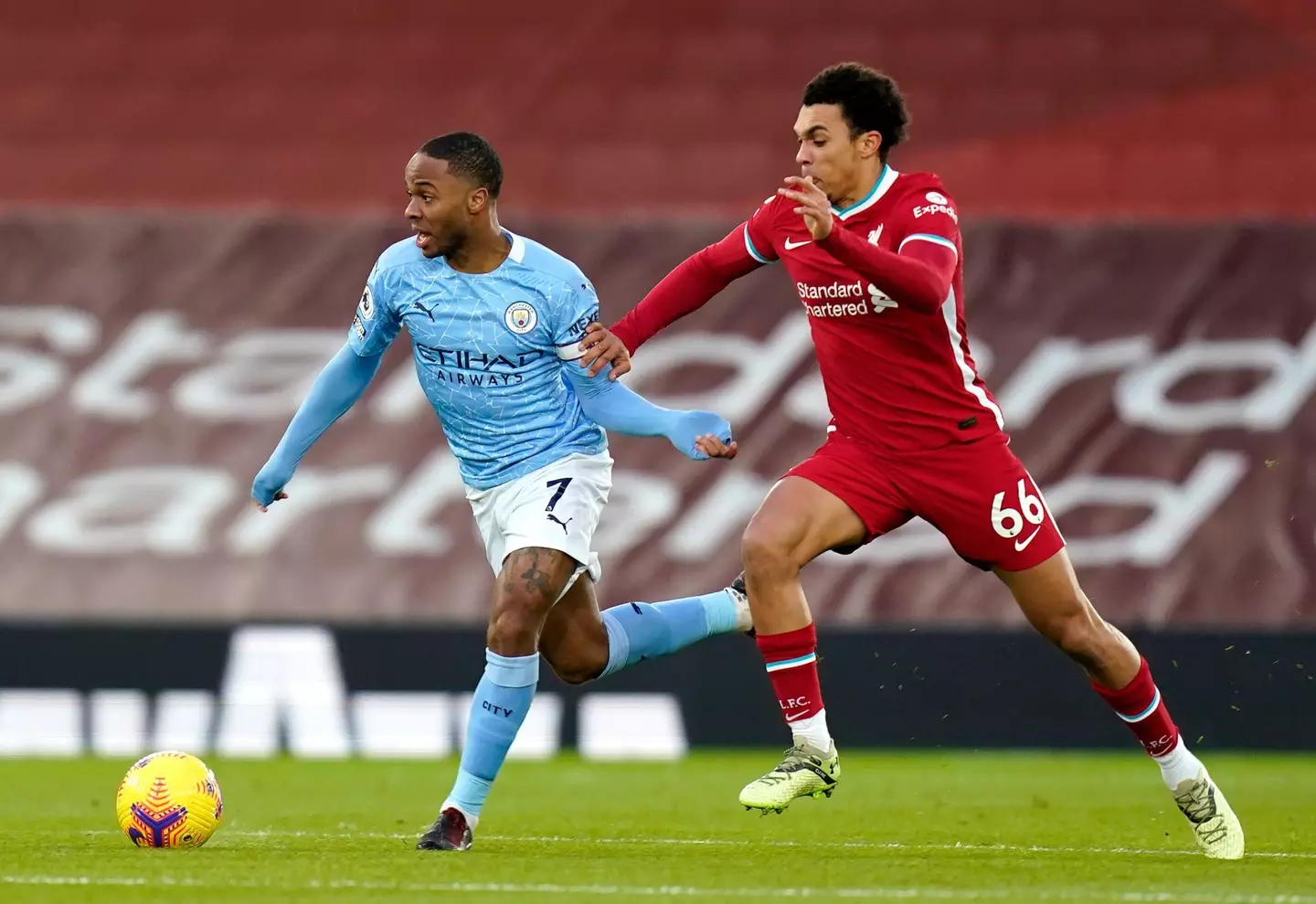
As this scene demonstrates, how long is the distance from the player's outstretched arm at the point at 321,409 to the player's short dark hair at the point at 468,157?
67 centimetres

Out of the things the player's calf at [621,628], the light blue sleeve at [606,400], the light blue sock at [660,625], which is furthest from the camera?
the light blue sock at [660,625]

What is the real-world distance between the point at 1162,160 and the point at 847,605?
3.51m

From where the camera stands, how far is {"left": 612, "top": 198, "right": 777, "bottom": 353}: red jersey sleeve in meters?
6.73

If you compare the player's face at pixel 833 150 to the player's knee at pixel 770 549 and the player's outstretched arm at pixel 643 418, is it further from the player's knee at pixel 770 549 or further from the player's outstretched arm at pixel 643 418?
the player's knee at pixel 770 549

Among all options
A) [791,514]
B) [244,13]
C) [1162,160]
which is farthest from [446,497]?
[791,514]

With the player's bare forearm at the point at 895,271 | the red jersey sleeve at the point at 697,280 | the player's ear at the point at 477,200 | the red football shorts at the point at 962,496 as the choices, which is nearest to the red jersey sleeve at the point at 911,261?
the player's bare forearm at the point at 895,271

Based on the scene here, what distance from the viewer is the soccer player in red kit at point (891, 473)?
6.29 meters

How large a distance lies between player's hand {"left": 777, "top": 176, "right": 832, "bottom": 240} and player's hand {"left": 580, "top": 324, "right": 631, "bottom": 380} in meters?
0.97

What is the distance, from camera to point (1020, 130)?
12.9 meters

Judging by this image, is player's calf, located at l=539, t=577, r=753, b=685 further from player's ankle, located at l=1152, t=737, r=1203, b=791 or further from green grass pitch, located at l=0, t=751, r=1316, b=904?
player's ankle, located at l=1152, t=737, r=1203, b=791

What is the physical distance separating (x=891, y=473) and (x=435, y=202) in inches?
63.3

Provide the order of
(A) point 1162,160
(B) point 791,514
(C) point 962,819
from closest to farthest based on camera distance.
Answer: (B) point 791,514
(C) point 962,819
(A) point 1162,160

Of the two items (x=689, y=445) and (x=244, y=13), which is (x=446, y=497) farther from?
(x=689, y=445)

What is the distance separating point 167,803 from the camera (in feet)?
20.2
